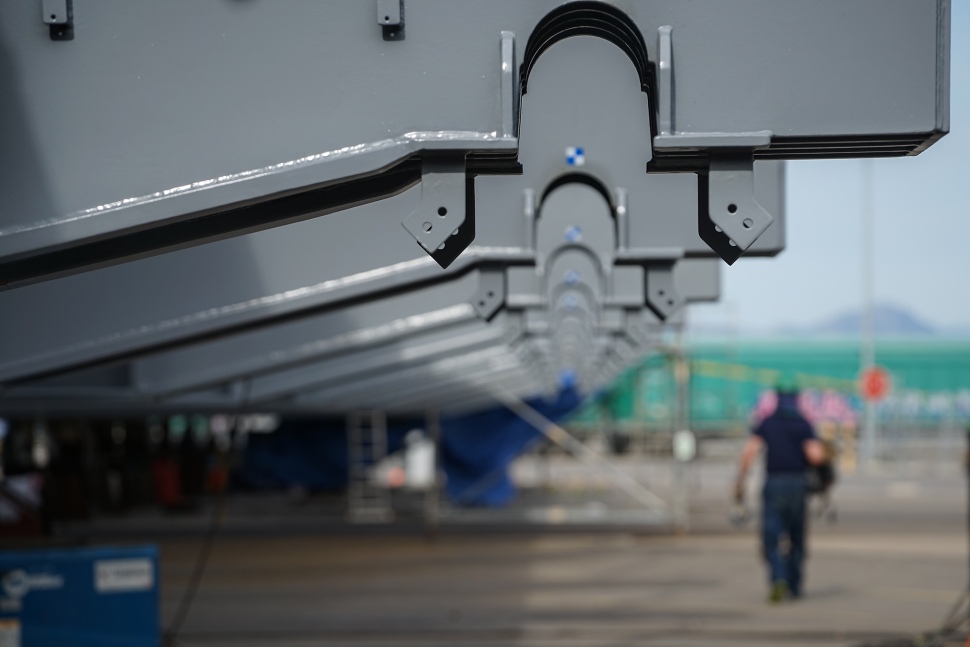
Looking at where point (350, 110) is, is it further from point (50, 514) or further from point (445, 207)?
point (50, 514)

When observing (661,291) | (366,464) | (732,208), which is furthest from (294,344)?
(366,464)

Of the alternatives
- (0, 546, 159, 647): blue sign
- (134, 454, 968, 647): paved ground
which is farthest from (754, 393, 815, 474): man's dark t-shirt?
(0, 546, 159, 647): blue sign

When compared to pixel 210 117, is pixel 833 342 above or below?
below

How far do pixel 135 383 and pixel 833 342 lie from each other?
3272cm

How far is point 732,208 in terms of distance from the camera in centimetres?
293

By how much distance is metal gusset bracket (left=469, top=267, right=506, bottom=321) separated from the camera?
4.75 metres

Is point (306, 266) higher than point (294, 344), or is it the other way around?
point (306, 266)

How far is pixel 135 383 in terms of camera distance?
26.5 feet

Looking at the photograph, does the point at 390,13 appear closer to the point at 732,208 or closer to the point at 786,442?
the point at 732,208

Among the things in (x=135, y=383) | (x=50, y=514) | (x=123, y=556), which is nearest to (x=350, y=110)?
(x=123, y=556)

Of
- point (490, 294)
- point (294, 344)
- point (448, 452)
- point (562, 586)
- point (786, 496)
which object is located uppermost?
point (490, 294)

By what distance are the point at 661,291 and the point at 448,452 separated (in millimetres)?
15359

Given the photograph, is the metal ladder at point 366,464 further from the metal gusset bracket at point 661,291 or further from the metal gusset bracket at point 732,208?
the metal gusset bracket at point 732,208

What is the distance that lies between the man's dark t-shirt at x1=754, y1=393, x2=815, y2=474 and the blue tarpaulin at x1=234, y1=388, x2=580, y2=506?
31.1 feet
